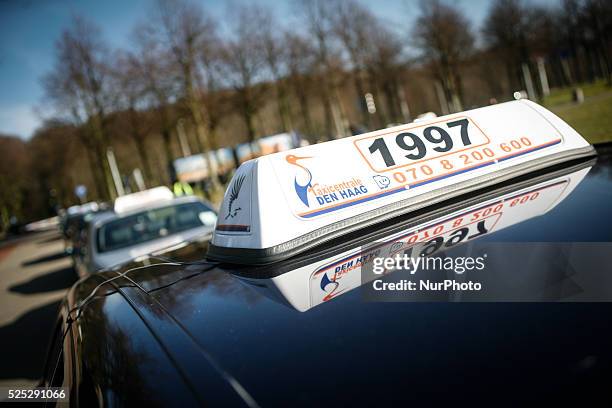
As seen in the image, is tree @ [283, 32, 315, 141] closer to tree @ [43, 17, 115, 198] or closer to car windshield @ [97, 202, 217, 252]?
tree @ [43, 17, 115, 198]

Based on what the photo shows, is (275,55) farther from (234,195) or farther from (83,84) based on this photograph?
(234,195)

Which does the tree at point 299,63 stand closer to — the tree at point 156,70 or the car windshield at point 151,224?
the tree at point 156,70

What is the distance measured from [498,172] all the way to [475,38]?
123 ft

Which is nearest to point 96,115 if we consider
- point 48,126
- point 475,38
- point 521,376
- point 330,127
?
point 48,126

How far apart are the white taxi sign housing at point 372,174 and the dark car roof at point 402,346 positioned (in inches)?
16.9

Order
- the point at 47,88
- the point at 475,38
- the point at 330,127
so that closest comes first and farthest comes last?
the point at 47,88
the point at 475,38
the point at 330,127

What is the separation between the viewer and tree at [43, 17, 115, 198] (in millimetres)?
26250

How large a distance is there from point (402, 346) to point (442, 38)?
3276 cm

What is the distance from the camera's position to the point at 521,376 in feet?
2.86

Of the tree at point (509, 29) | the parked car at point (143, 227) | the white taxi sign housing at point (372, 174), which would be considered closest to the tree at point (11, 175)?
the tree at point (509, 29)

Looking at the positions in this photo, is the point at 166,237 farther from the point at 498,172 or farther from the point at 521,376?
the point at 521,376

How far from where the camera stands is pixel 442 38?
99.1 ft

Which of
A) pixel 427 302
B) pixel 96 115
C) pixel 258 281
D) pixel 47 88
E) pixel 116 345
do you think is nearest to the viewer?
pixel 427 302

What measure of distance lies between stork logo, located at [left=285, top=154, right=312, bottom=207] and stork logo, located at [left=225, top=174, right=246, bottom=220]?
0.88 ft
